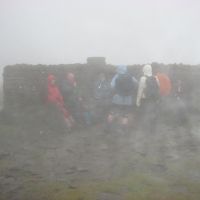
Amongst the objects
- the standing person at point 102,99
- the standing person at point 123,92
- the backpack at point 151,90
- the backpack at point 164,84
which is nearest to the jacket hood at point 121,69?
the standing person at point 123,92

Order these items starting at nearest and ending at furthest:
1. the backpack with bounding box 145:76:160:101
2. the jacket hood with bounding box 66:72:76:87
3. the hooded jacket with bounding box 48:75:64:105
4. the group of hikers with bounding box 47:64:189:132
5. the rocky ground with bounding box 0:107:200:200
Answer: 1. the rocky ground with bounding box 0:107:200:200
2. the backpack with bounding box 145:76:160:101
3. the group of hikers with bounding box 47:64:189:132
4. the hooded jacket with bounding box 48:75:64:105
5. the jacket hood with bounding box 66:72:76:87

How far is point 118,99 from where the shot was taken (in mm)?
11055

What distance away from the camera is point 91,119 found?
11.3 m

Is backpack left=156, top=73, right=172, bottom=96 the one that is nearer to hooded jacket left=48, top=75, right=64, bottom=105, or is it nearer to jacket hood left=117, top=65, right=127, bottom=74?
jacket hood left=117, top=65, right=127, bottom=74

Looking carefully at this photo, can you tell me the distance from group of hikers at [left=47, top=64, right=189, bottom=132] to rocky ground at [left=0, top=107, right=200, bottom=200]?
383mm

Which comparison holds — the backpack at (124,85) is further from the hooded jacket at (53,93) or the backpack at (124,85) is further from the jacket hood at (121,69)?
the hooded jacket at (53,93)

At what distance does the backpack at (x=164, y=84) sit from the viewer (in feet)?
37.8

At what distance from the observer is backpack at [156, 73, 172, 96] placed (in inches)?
453

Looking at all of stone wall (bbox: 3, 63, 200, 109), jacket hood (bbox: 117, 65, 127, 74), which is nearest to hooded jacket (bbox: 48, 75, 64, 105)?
stone wall (bbox: 3, 63, 200, 109)

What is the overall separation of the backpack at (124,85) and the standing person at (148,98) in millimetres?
256

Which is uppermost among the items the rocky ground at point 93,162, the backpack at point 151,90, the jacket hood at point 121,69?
the jacket hood at point 121,69

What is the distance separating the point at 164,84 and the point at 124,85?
4.20 feet

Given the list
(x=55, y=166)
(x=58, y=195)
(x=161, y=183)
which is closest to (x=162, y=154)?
(x=161, y=183)

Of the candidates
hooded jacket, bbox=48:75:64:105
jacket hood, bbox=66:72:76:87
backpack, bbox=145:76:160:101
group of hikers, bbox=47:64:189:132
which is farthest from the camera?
jacket hood, bbox=66:72:76:87
